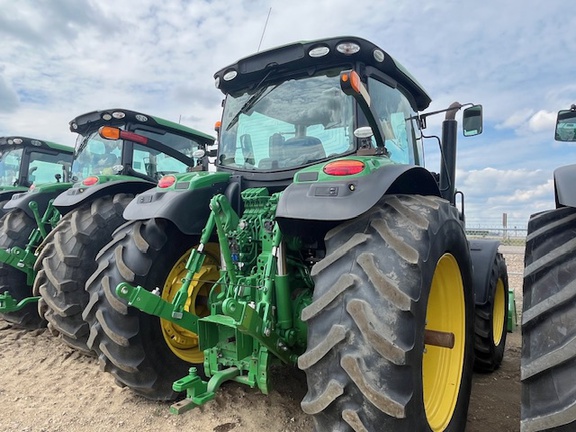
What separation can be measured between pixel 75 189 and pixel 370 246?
3456 mm

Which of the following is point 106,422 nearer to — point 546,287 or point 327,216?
point 327,216

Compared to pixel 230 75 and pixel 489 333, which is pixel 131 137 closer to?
pixel 230 75

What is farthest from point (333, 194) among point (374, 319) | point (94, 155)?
point (94, 155)

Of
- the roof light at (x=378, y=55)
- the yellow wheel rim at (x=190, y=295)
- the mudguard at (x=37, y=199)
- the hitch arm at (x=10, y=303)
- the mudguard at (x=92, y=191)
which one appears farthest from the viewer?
the mudguard at (x=37, y=199)

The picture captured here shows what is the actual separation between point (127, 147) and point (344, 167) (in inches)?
166

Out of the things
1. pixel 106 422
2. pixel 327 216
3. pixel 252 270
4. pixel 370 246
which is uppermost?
pixel 327 216

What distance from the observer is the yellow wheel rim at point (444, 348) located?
8.01 ft

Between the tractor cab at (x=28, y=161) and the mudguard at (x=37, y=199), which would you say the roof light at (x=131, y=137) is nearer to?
the mudguard at (x=37, y=199)

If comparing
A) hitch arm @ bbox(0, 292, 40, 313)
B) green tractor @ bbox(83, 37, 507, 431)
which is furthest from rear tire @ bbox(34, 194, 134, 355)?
green tractor @ bbox(83, 37, 507, 431)

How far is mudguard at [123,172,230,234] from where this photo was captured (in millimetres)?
2744

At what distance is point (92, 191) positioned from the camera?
4047 millimetres

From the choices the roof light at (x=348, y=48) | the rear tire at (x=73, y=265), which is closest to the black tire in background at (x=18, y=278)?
the rear tire at (x=73, y=265)

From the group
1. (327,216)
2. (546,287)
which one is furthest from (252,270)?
(546,287)

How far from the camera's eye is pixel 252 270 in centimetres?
268
